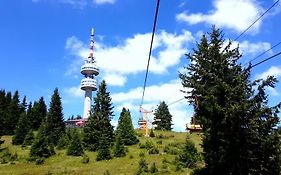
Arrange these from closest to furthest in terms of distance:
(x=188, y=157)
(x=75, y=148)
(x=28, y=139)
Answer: (x=188, y=157), (x=75, y=148), (x=28, y=139)

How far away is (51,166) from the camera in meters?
67.1

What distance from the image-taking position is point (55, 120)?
328ft

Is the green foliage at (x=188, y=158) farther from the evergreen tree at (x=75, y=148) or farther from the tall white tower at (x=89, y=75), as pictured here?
the tall white tower at (x=89, y=75)

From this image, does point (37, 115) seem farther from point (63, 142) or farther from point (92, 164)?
point (92, 164)

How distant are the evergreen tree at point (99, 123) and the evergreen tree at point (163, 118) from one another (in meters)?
29.8

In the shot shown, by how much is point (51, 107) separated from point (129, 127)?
24248 millimetres

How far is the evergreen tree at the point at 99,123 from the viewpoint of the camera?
281 ft

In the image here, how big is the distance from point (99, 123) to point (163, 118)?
39131mm

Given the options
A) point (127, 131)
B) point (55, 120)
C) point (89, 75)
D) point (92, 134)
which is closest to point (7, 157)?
point (92, 134)

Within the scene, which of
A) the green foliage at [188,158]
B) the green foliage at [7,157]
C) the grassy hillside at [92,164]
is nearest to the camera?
the grassy hillside at [92,164]

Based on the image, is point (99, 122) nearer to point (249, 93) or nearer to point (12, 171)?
point (12, 171)

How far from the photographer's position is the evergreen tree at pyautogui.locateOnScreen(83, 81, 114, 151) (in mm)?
85625

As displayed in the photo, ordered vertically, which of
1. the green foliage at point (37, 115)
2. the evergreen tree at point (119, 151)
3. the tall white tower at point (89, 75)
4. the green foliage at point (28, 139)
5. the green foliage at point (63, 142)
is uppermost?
the tall white tower at point (89, 75)

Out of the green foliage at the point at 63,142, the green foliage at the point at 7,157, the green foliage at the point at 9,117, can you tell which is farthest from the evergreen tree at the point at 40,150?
the green foliage at the point at 9,117
